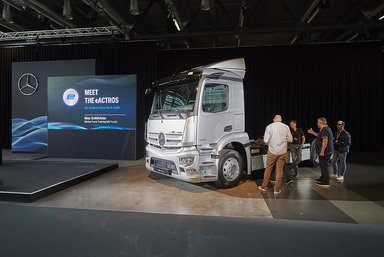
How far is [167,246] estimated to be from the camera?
9.81 ft

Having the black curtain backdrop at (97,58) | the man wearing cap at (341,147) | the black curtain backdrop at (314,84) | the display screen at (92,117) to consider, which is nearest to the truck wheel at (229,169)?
the man wearing cap at (341,147)

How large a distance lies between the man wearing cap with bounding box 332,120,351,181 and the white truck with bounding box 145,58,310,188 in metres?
1.98

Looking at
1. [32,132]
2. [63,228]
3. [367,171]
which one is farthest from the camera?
[32,132]

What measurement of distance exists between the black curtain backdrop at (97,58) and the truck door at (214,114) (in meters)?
5.20

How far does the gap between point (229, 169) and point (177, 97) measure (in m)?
1.79

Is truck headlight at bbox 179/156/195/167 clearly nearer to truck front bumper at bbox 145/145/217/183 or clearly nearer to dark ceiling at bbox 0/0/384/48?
truck front bumper at bbox 145/145/217/183

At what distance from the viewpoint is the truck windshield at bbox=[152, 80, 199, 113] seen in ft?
17.4

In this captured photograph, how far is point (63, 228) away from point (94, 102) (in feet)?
20.8

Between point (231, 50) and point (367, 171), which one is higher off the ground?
point (231, 50)

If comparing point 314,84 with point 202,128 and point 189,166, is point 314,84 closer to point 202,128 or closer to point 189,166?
point 202,128

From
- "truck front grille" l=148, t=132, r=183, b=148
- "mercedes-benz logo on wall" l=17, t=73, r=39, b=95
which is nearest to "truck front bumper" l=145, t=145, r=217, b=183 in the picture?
"truck front grille" l=148, t=132, r=183, b=148

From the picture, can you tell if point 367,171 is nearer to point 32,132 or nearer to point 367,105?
point 367,105

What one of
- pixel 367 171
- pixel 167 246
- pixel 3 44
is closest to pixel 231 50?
pixel 367 171

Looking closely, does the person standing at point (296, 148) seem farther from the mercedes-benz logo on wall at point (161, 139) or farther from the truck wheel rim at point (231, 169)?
the mercedes-benz logo on wall at point (161, 139)
